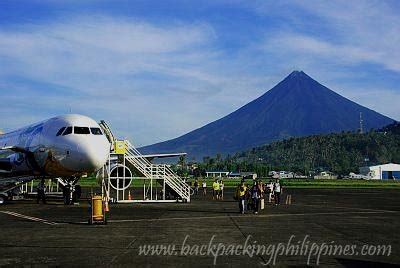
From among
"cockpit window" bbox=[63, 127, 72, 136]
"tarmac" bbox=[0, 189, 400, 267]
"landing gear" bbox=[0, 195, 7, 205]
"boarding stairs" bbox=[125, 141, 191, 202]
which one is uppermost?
"cockpit window" bbox=[63, 127, 72, 136]

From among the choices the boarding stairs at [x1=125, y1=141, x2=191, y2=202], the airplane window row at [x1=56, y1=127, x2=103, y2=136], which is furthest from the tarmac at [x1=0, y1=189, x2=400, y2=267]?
the boarding stairs at [x1=125, y1=141, x2=191, y2=202]

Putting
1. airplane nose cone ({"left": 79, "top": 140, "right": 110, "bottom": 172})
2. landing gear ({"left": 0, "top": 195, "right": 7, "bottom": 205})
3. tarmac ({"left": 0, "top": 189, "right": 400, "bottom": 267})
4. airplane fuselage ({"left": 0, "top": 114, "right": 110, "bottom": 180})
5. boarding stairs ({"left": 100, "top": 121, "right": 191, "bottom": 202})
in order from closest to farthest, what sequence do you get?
tarmac ({"left": 0, "top": 189, "right": 400, "bottom": 267})
airplane nose cone ({"left": 79, "top": 140, "right": 110, "bottom": 172})
airplane fuselage ({"left": 0, "top": 114, "right": 110, "bottom": 180})
landing gear ({"left": 0, "top": 195, "right": 7, "bottom": 205})
boarding stairs ({"left": 100, "top": 121, "right": 191, "bottom": 202})

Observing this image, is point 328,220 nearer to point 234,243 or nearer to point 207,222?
point 207,222

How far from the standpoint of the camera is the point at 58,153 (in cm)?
2773

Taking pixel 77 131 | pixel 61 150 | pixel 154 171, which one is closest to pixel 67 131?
pixel 77 131

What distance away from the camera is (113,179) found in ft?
113

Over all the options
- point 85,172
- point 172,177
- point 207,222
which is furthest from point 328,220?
point 172,177

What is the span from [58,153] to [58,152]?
0.05 m

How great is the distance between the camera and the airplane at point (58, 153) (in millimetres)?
27312

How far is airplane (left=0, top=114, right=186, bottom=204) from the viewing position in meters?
27.3

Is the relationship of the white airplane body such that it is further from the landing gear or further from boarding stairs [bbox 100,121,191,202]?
boarding stairs [bbox 100,121,191,202]

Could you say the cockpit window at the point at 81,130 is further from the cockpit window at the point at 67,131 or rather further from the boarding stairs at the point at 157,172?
the boarding stairs at the point at 157,172

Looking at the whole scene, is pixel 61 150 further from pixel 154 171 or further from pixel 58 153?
pixel 154 171

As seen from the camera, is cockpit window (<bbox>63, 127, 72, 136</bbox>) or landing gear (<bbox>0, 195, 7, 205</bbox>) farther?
landing gear (<bbox>0, 195, 7, 205</bbox>)
